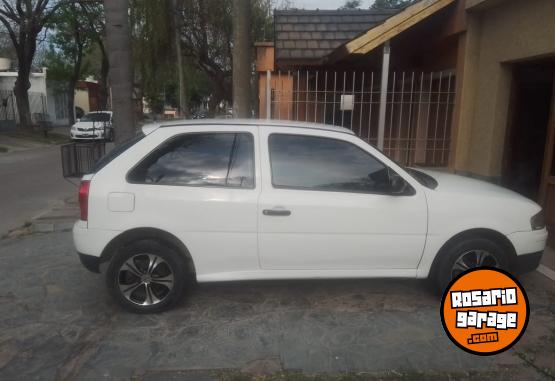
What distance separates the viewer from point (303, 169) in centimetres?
382

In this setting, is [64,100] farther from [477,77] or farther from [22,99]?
[477,77]

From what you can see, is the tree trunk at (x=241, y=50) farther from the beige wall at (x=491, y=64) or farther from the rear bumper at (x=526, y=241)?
the rear bumper at (x=526, y=241)

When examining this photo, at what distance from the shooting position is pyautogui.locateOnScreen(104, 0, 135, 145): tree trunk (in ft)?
21.7

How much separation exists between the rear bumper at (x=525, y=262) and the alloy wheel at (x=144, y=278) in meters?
3.03

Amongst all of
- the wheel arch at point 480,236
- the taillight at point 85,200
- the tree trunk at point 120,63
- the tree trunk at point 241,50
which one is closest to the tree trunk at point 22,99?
the tree trunk at point 120,63

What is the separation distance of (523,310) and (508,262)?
1553 millimetres

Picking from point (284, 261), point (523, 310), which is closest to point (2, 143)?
point (284, 261)

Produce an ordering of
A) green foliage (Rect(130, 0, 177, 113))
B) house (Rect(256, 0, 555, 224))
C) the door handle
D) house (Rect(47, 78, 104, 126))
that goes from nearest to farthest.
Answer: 1. the door handle
2. house (Rect(256, 0, 555, 224))
3. green foliage (Rect(130, 0, 177, 113))
4. house (Rect(47, 78, 104, 126))

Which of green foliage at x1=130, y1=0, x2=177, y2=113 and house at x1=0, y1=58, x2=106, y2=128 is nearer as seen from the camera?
green foliage at x1=130, y1=0, x2=177, y2=113

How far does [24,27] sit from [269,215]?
2317cm

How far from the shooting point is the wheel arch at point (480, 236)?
3875 millimetres

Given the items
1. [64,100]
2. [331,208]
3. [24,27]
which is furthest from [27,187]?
[64,100]

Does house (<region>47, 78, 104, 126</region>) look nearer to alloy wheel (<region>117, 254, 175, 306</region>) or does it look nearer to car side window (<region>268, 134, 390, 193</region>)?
alloy wheel (<region>117, 254, 175, 306</region>)

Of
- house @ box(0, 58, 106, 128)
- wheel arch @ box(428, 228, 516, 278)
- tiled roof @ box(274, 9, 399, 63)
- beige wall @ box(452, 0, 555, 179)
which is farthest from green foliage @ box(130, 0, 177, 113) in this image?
wheel arch @ box(428, 228, 516, 278)
